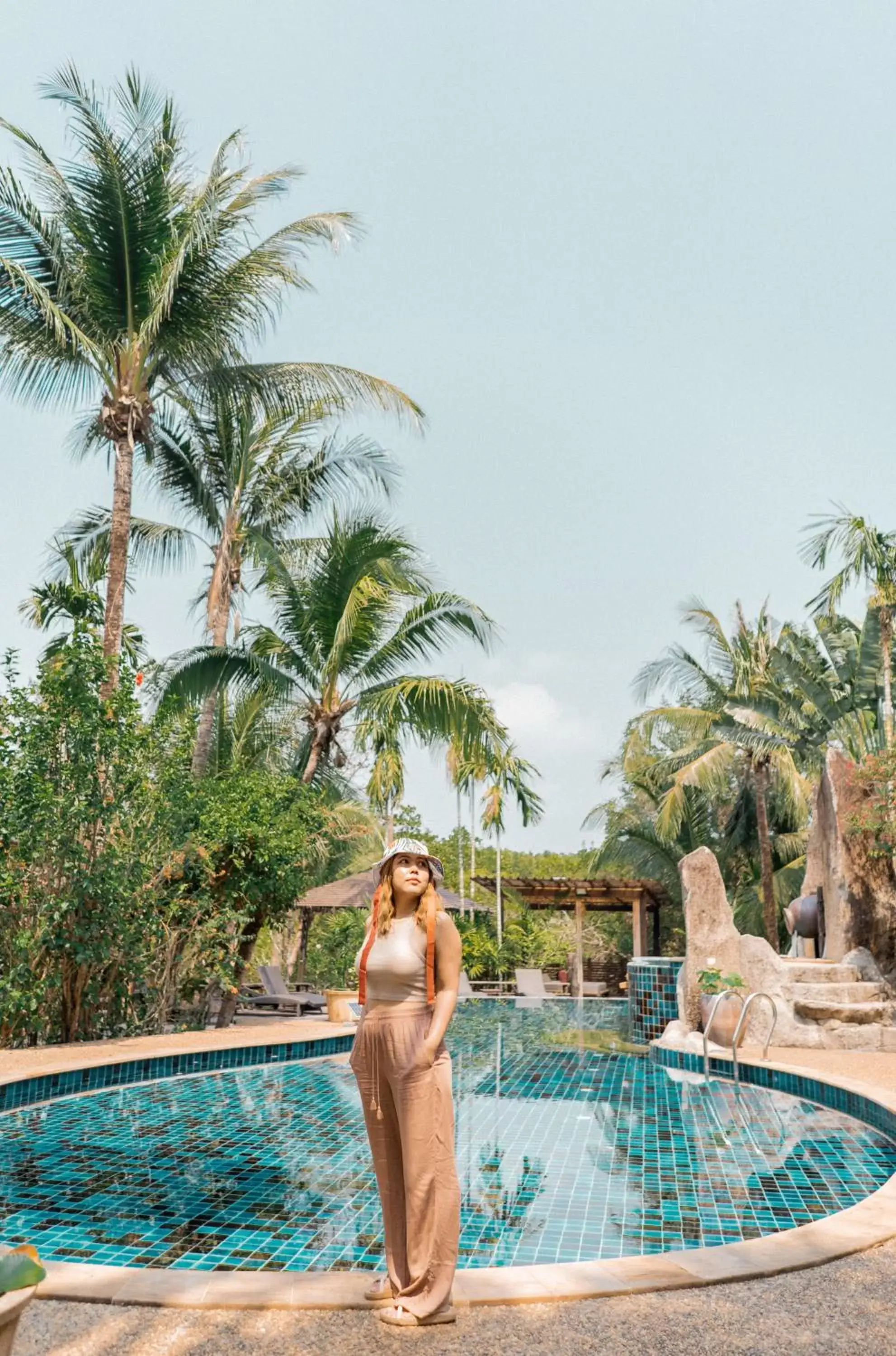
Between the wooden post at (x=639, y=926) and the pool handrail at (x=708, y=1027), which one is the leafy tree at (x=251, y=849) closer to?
the pool handrail at (x=708, y=1027)

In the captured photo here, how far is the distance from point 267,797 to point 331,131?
33.9ft

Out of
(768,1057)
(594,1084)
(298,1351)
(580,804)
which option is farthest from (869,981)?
(580,804)

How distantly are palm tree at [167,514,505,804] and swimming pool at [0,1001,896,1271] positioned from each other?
5.41 m

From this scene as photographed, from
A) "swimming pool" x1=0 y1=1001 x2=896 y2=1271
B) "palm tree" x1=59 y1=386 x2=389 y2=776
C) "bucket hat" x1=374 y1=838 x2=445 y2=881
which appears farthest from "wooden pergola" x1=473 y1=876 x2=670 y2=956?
"bucket hat" x1=374 y1=838 x2=445 y2=881

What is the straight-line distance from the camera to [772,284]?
56.2 ft

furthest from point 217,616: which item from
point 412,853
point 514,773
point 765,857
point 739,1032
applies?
point 412,853

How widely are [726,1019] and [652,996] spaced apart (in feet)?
7.02

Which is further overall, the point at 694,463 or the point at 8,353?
the point at 694,463

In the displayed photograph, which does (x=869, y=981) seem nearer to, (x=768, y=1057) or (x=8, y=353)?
(x=768, y=1057)

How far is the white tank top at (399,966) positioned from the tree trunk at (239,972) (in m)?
8.88

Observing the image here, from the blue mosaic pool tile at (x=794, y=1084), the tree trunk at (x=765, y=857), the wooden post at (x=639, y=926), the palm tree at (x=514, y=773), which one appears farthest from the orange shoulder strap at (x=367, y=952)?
the wooden post at (x=639, y=926)

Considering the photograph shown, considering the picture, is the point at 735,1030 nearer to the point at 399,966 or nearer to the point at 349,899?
the point at 399,966

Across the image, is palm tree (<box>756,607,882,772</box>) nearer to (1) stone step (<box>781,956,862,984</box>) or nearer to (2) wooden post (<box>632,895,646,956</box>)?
(2) wooden post (<box>632,895,646,956</box>)

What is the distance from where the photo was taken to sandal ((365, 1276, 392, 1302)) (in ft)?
10.5
